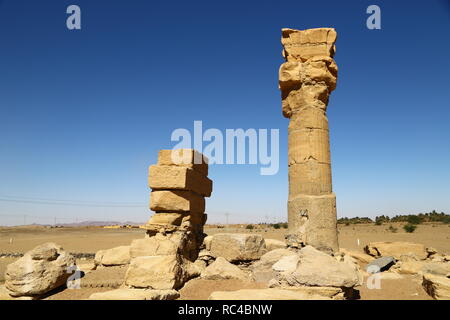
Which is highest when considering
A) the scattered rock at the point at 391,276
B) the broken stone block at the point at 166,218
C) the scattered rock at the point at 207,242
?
the broken stone block at the point at 166,218

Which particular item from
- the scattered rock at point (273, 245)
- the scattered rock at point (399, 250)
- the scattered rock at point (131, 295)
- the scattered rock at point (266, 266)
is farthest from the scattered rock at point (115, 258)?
the scattered rock at point (399, 250)

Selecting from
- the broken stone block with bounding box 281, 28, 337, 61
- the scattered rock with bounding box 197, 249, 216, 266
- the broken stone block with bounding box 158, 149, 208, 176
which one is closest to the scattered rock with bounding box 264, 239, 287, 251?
the scattered rock with bounding box 197, 249, 216, 266

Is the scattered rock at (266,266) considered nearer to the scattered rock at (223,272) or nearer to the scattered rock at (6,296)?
the scattered rock at (223,272)

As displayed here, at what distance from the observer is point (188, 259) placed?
8891mm

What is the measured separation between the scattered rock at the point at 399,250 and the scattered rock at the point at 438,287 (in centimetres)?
584

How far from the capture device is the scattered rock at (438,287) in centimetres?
716

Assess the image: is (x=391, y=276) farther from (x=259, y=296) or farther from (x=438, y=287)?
(x=259, y=296)

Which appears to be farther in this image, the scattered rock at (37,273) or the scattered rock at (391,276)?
the scattered rock at (391,276)

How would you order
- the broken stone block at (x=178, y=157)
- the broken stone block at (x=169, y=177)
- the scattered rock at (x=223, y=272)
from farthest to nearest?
the broken stone block at (x=178, y=157), the broken stone block at (x=169, y=177), the scattered rock at (x=223, y=272)

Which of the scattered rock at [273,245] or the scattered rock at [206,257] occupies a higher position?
the scattered rock at [273,245]

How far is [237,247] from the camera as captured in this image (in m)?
9.08

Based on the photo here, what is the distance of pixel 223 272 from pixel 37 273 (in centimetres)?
433

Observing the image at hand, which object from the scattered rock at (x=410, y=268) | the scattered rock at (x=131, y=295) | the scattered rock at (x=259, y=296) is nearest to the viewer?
the scattered rock at (x=259, y=296)
